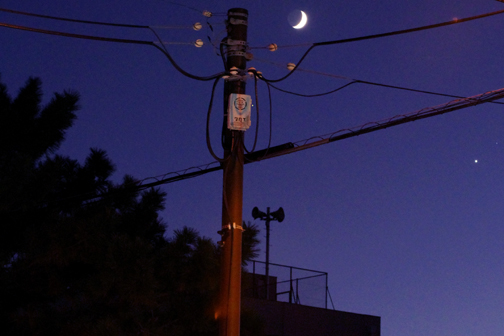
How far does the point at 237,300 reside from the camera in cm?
771

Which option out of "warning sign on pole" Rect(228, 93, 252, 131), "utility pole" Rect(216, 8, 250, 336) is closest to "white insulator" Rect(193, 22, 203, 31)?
"utility pole" Rect(216, 8, 250, 336)

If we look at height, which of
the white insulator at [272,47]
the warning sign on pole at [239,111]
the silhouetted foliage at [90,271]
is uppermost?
the white insulator at [272,47]

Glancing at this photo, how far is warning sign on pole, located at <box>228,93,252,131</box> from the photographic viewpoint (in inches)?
318

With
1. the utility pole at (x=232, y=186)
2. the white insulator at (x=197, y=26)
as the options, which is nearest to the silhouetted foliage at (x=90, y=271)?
the utility pole at (x=232, y=186)

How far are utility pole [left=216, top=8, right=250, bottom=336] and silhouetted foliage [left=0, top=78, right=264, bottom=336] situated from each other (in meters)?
2.25

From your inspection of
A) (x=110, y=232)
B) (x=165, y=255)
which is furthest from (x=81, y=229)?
(x=165, y=255)

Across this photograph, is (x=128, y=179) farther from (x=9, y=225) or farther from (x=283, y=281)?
(x=283, y=281)

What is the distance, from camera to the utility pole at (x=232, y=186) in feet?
25.1

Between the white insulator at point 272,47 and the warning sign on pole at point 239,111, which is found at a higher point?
the white insulator at point 272,47

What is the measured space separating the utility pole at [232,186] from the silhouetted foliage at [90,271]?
2.25m

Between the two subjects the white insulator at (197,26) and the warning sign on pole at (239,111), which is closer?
the warning sign on pole at (239,111)

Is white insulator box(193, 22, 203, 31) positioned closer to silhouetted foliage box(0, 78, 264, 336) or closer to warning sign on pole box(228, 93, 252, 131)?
warning sign on pole box(228, 93, 252, 131)

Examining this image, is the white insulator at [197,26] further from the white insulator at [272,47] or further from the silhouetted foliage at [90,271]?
the silhouetted foliage at [90,271]

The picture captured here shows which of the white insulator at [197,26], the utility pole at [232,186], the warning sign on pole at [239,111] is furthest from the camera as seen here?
the white insulator at [197,26]
